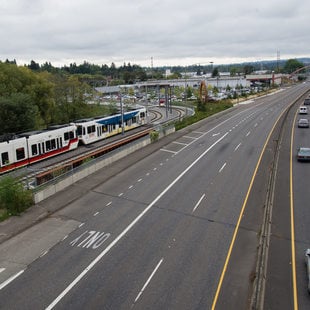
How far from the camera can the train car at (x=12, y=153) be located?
29.1 metres

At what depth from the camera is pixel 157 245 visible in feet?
60.8

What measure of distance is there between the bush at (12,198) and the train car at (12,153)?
5804 mm

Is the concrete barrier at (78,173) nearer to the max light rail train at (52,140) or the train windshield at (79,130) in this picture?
the max light rail train at (52,140)

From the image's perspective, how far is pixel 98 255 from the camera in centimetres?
1770

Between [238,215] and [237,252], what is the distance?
483cm

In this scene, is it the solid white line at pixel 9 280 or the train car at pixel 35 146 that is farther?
the train car at pixel 35 146

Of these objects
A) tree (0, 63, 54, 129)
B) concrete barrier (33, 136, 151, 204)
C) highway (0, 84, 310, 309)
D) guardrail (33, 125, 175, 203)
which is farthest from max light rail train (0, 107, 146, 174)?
tree (0, 63, 54, 129)

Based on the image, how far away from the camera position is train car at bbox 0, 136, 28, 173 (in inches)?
1146

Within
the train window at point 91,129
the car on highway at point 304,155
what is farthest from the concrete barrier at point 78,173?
the car on highway at point 304,155

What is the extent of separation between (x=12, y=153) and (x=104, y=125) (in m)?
16.6

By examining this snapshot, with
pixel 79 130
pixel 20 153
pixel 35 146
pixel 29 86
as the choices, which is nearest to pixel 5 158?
pixel 20 153

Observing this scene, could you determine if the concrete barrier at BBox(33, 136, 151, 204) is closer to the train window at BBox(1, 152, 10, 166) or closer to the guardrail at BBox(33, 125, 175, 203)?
the guardrail at BBox(33, 125, 175, 203)

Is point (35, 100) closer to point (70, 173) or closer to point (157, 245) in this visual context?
point (70, 173)

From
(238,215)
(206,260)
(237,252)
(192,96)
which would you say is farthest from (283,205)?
(192,96)
